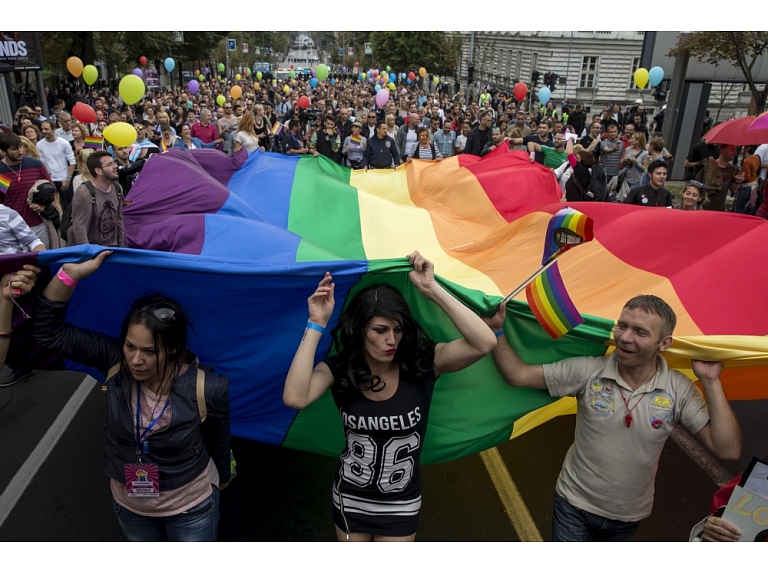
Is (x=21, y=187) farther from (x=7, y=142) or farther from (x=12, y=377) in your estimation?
(x=12, y=377)

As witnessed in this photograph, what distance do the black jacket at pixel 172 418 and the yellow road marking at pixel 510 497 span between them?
2.11m

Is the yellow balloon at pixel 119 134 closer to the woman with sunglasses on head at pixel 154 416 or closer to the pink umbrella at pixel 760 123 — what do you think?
the woman with sunglasses on head at pixel 154 416

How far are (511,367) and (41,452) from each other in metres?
3.73

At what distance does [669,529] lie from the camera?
391 cm

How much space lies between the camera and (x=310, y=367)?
247 centimetres

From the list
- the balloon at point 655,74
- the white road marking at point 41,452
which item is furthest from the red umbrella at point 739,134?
the balloon at point 655,74

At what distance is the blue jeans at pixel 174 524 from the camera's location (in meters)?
2.61

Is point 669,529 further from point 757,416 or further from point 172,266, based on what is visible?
point 172,266

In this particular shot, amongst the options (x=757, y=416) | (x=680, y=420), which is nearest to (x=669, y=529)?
(x=680, y=420)

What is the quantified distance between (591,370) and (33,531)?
3447 millimetres

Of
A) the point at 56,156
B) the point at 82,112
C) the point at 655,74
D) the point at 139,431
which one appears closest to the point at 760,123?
the point at 139,431

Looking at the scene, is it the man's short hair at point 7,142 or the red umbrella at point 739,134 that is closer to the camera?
the man's short hair at point 7,142

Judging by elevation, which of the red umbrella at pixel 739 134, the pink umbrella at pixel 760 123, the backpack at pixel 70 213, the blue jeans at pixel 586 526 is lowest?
the blue jeans at pixel 586 526

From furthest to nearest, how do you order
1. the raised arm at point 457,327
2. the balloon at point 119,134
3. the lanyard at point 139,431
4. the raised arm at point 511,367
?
the balloon at point 119,134, the raised arm at point 511,367, the raised arm at point 457,327, the lanyard at point 139,431
